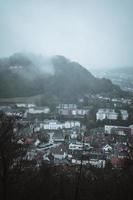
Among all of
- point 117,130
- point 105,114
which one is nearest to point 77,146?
point 117,130

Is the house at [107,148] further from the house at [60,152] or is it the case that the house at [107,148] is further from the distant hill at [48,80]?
the distant hill at [48,80]

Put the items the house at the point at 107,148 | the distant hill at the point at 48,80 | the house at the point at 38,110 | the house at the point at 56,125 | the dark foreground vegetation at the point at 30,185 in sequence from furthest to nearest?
the distant hill at the point at 48,80, the house at the point at 38,110, the house at the point at 56,125, the house at the point at 107,148, the dark foreground vegetation at the point at 30,185

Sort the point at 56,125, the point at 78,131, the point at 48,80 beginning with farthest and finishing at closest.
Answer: the point at 48,80, the point at 56,125, the point at 78,131

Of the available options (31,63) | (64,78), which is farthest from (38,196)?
(31,63)

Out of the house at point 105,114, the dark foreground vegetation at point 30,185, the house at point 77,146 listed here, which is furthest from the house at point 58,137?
the dark foreground vegetation at point 30,185

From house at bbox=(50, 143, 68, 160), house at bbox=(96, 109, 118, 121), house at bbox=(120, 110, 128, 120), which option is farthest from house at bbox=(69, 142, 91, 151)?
house at bbox=(120, 110, 128, 120)

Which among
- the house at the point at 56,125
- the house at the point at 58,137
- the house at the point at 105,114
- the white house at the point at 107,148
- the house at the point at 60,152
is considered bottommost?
the house at the point at 60,152

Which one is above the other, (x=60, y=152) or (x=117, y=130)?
(x=117, y=130)

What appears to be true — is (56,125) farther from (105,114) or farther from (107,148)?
(107,148)

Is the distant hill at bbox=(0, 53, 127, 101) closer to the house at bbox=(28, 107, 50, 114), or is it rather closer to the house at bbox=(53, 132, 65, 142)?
the house at bbox=(28, 107, 50, 114)
